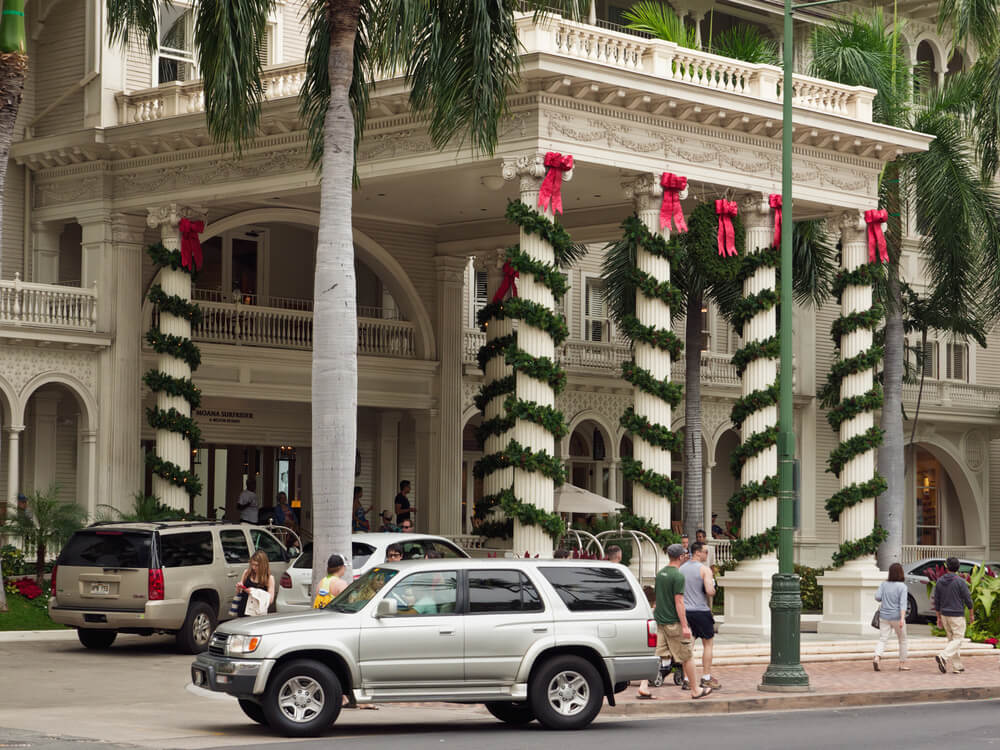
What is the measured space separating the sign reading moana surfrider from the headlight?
20.8 m

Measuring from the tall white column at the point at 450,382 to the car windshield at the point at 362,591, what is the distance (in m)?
20.0

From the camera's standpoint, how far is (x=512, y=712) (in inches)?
669

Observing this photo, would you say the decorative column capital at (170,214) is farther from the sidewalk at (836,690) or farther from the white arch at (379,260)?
the sidewalk at (836,690)

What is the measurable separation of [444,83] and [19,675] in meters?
9.03

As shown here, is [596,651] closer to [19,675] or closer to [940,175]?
[19,675]

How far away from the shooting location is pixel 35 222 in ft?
110

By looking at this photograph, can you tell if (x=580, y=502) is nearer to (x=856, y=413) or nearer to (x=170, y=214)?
(x=856, y=413)

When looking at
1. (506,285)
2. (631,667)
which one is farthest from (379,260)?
(631,667)

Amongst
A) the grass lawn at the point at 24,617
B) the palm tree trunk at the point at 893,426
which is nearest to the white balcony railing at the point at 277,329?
the grass lawn at the point at 24,617

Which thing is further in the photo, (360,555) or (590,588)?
(360,555)

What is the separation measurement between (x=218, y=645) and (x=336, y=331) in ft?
18.0

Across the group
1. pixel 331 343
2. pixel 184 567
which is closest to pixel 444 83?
pixel 331 343

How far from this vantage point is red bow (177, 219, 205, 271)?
31.6 metres

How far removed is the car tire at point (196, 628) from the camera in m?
23.7
